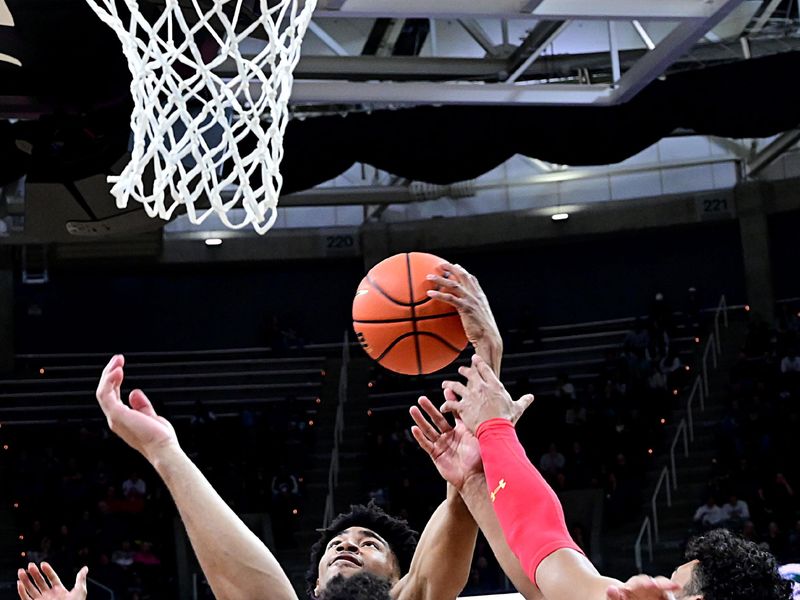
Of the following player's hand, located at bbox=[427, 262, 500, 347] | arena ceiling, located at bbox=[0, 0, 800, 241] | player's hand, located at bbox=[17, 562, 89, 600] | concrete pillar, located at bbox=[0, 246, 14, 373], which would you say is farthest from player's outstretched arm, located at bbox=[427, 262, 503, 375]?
concrete pillar, located at bbox=[0, 246, 14, 373]

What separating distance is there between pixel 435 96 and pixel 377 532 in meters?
4.92

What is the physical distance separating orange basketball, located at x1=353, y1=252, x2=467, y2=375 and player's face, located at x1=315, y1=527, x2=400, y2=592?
0.48 meters

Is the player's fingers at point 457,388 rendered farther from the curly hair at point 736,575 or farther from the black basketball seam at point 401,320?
the black basketball seam at point 401,320

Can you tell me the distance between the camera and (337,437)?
612 inches

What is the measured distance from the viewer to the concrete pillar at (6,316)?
17125 millimetres

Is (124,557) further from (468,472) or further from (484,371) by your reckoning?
(484,371)

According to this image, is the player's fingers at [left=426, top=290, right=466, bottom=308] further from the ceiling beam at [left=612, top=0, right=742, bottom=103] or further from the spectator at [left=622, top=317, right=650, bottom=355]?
the spectator at [left=622, top=317, right=650, bottom=355]

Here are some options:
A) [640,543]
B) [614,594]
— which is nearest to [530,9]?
[614,594]

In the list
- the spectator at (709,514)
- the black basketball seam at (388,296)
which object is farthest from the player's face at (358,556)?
the spectator at (709,514)

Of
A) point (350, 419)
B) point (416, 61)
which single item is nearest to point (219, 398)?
point (350, 419)

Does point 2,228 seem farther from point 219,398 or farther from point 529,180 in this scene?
point 529,180

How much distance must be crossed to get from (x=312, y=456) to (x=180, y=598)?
435 centimetres

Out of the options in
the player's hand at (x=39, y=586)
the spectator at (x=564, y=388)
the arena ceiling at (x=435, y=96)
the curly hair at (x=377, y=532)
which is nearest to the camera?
the player's hand at (x=39, y=586)

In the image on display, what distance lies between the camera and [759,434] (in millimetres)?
12930
